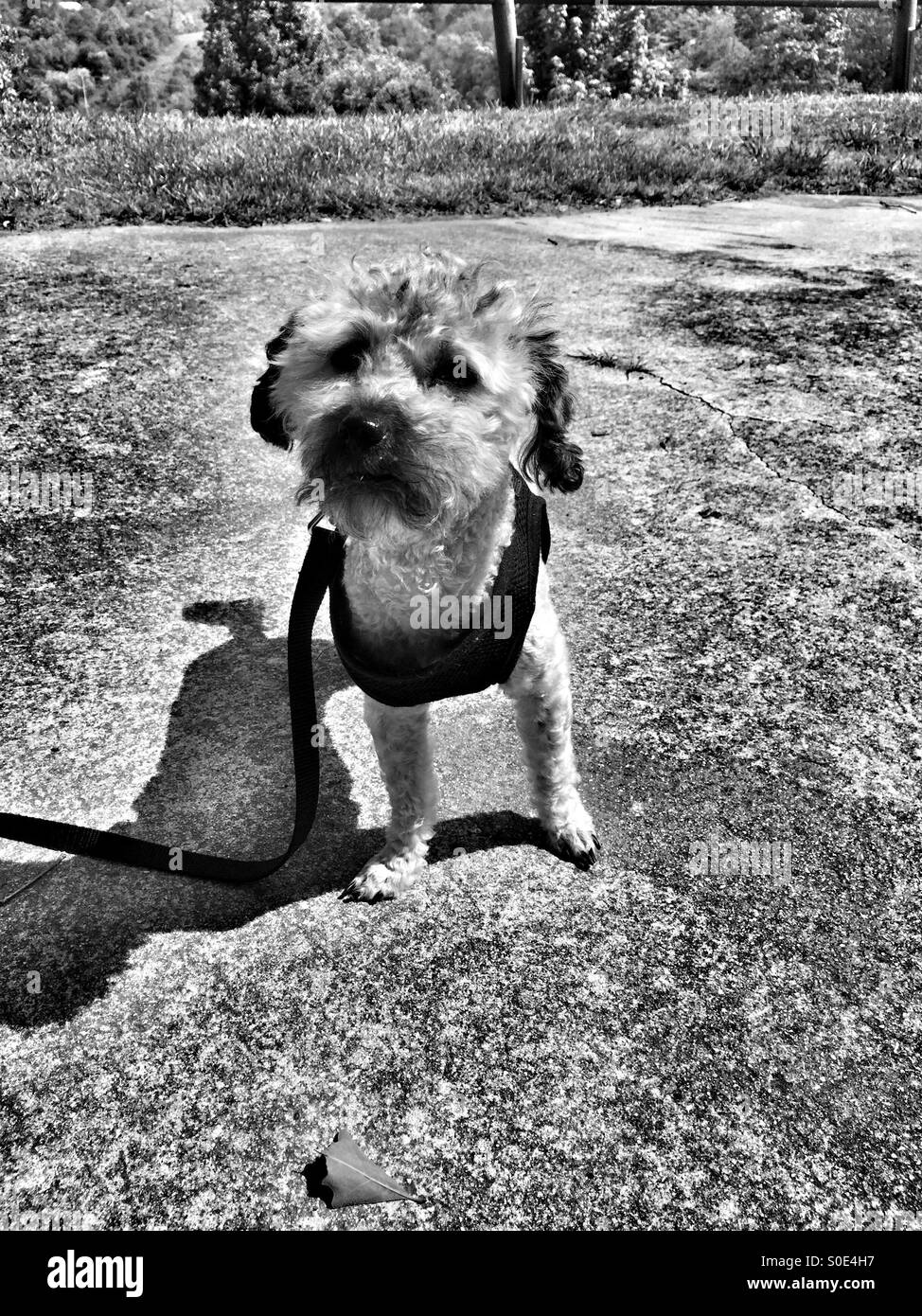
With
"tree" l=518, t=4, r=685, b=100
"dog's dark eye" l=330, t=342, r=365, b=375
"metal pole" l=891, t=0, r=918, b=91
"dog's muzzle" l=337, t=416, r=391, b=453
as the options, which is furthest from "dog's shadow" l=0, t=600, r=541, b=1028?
"tree" l=518, t=4, r=685, b=100

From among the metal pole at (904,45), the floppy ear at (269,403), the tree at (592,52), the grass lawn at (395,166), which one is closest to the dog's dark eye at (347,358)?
the floppy ear at (269,403)

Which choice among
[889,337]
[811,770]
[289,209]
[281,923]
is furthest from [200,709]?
[289,209]

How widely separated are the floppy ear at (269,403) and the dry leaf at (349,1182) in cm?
188

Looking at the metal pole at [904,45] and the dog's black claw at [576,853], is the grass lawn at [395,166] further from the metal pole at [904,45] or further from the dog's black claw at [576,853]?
the dog's black claw at [576,853]

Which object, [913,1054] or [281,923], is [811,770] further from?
[281,923]

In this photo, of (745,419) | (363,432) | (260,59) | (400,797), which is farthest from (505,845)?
(260,59)

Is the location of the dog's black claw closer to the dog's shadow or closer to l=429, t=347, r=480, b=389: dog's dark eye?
the dog's shadow

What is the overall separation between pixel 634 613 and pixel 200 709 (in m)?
1.75

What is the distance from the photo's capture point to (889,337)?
18.2 feet

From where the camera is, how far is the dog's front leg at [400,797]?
2.76 metres

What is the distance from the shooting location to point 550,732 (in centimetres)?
282

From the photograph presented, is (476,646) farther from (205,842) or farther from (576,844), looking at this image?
(205,842)

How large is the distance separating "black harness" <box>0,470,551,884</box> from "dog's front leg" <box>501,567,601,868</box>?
0.11 metres

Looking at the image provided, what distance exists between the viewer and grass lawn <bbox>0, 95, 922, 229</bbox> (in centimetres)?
770
